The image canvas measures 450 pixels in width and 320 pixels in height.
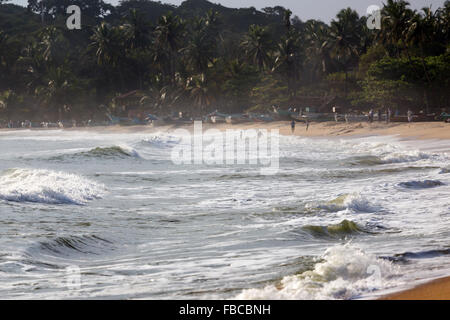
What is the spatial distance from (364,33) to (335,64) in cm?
596

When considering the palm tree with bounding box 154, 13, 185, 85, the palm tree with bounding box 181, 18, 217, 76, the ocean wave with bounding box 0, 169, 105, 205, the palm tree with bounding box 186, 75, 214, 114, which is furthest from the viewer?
the palm tree with bounding box 154, 13, 185, 85

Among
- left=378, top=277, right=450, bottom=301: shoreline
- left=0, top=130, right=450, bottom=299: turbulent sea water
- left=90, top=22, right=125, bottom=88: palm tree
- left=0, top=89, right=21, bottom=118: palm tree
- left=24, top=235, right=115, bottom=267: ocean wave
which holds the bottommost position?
left=24, top=235, right=115, bottom=267: ocean wave

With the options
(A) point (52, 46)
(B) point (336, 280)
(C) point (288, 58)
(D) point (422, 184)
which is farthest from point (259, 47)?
(B) point (336, 280)

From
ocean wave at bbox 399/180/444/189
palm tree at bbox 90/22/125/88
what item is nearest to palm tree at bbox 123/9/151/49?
palm tree at bbox 90/22/125/88

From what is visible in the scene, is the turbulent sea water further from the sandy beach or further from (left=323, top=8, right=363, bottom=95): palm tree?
(left=323, top=8, right=363, bottom=95): palm tree

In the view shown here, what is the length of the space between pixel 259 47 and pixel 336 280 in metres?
67.3

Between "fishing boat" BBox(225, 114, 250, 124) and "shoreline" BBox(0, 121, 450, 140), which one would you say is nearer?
"shoreline" BBox(0, 121, 450, 140)

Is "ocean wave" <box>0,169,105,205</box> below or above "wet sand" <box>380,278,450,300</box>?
below

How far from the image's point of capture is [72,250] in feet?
27.3

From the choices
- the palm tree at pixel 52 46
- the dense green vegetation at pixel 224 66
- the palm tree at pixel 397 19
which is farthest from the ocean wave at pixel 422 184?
the palm tree at pixel 52 46

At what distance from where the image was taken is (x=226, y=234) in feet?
29.5

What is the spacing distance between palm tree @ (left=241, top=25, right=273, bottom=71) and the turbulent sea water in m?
55.2

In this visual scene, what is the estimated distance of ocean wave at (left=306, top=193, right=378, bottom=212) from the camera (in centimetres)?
1072

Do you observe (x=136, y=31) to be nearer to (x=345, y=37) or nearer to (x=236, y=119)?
(x=236, y=119)
